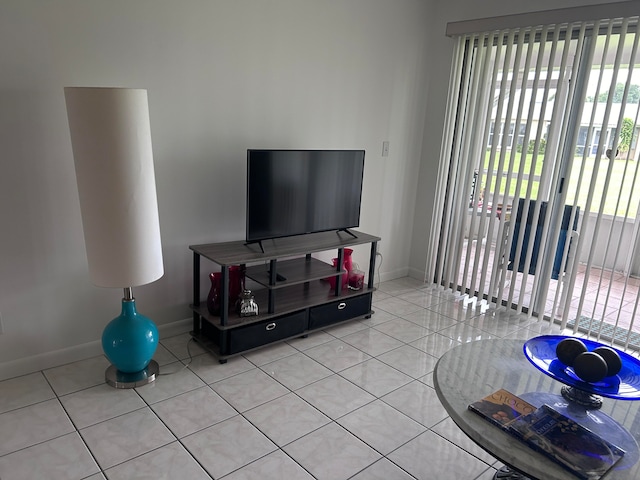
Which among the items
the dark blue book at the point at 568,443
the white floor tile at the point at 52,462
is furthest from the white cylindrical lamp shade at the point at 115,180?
the dark blue book at the point at 568,443

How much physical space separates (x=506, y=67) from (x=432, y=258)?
1668 mm

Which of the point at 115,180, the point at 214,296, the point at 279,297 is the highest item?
the point at 115,180

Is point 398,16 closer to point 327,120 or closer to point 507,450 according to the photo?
point 327,120

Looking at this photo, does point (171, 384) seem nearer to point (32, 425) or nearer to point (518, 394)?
point (32, 425)

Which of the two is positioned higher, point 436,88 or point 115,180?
point 436,88

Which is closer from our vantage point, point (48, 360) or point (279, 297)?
point (48, 360)

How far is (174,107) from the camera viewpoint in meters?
2.63

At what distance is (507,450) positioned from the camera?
1415 millimetres

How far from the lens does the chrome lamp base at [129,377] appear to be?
7.73ft

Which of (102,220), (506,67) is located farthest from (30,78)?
(506,67)

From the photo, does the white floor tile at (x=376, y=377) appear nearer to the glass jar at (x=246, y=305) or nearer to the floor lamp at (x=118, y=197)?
the glass jar at (x=246, y=305)

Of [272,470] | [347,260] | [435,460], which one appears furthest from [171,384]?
[347,260]

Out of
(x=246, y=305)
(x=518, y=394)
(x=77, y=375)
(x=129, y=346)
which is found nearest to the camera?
(x=518, y=394)

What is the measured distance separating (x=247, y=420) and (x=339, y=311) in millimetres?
1195
